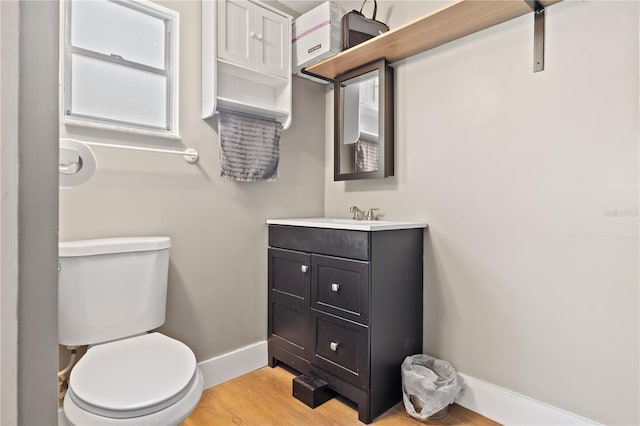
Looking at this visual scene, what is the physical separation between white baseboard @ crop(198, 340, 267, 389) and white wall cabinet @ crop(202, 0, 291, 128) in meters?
1.33

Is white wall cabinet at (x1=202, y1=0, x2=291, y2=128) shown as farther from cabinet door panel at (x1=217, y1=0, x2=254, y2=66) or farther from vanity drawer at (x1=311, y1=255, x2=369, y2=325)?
vanity drawer at (x1=311, y1=255, x2=369, y2=325)

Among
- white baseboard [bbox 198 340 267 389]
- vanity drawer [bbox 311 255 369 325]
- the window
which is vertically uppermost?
the window

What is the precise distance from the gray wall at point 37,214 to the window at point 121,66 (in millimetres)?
1379

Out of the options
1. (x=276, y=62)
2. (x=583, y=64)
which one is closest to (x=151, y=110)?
(x=276, y=62)

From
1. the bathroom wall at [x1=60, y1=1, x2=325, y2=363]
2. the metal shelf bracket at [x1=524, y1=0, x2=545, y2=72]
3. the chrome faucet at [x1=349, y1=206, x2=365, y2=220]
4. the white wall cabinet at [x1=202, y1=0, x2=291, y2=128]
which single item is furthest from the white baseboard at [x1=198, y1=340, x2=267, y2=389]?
the metal shelf bracket at [x1=524, y1=0, x2=545, y2=72]

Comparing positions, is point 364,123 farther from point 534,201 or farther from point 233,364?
point 233,364

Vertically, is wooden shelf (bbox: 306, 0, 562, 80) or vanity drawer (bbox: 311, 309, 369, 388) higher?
wooden shelf (bbox: 306, 0, 562, 80)

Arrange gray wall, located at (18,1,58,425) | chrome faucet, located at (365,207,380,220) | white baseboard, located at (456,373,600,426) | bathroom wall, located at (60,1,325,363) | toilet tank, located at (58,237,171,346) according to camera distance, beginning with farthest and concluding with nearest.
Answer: chrome faucet, located at (365,207,380,220)
bathroom wall, located at (60,1,325,363)
white baseboard, located at (456,373,600,426)
toilet tank, located at (58,237,171,346)
gray wall, located at (18,1,58,425)

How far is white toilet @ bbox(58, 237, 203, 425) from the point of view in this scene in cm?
106

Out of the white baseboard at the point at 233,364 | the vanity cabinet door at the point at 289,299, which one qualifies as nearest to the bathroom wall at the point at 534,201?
the vanity cabinet door at the point at 289,299

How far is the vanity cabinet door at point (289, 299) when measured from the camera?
200 cm

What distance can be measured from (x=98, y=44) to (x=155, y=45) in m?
0.27

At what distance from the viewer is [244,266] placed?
2154 millimetres

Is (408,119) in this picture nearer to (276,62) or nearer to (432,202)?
(432,202)
